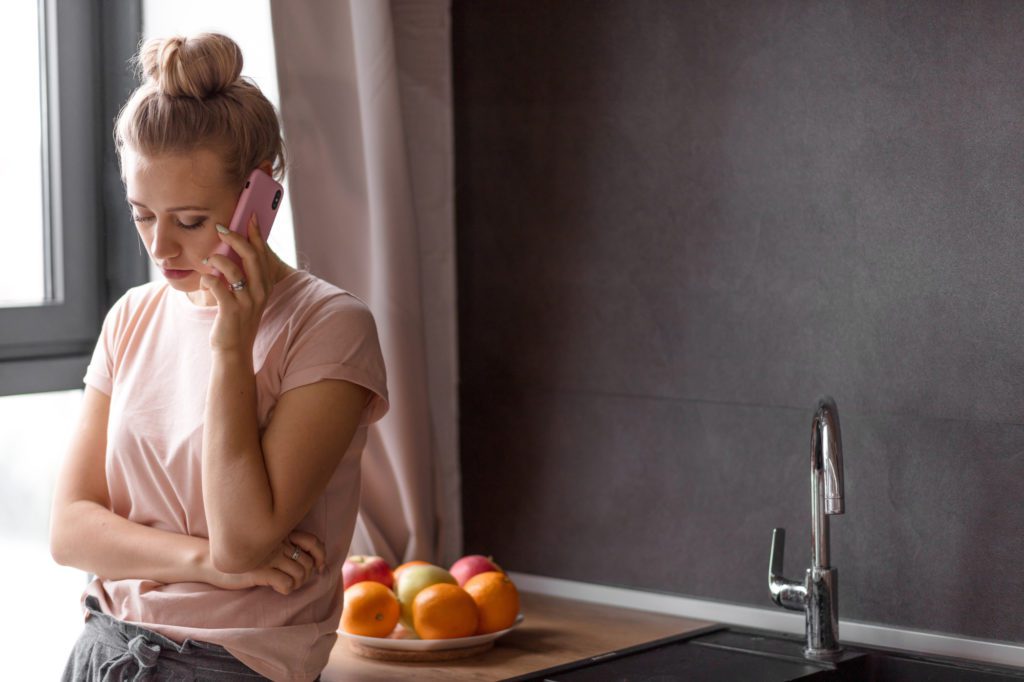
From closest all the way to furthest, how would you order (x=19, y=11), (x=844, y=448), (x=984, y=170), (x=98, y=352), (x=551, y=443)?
1. (x=98, y=352)
2. (x=984, y=170)
3. (x=844, y=448)
4. (x=19, y=11)
5. (x=551, y=443)

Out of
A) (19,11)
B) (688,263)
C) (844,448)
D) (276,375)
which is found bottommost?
(844,448)

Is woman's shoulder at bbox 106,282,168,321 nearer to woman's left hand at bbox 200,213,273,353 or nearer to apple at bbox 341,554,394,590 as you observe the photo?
woman's left hand at bbox 200,213,273,353

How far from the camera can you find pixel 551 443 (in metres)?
2.23

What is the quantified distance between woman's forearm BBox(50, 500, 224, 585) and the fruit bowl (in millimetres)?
415

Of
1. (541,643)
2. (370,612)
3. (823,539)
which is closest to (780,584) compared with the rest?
(823,539)

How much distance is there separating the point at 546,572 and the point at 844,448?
604mm

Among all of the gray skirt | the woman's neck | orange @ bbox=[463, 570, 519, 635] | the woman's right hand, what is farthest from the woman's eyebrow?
orange @ bbox=[463, 570, 519, 635]

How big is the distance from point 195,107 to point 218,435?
389 millimetres

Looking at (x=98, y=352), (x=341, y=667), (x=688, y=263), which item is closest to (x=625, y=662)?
(x=341, y=667)

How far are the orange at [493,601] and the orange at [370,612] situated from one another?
0.41ft

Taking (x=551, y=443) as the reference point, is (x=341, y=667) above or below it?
below

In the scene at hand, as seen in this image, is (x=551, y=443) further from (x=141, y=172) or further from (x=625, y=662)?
(x=141, y=172)

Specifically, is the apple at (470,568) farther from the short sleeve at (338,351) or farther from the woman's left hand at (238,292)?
the woman's left hand at (238,292)

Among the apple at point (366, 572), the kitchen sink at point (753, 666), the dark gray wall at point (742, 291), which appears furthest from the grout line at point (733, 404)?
the apple at point (366, 572)
